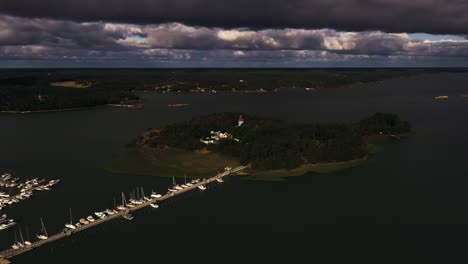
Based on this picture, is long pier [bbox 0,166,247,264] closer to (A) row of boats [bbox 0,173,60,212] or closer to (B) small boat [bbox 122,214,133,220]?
(B) small boat [bbox 122,214,133,220]

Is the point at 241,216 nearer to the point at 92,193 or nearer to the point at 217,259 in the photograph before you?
the point at 217,259

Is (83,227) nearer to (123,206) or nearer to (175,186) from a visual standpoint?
(123,206)

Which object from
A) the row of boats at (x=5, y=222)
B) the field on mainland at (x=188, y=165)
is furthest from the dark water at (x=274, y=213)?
the field on mainland at (x=188, y=165)

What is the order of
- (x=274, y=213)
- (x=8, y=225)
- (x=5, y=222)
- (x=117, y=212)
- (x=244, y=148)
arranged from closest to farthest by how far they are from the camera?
(x=8, y=225)
(x=5, y=222)
(x=117, y=212)
(x=274, y=213)
(x=244, y=148)

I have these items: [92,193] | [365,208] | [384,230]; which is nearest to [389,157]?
[365,208]

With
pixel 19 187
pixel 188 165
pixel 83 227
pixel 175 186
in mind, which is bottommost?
pixel 83 227

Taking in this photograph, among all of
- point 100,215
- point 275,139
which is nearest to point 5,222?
point 100,215

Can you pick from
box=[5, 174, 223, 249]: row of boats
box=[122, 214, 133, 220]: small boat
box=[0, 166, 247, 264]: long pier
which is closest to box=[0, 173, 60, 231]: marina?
box=[5, 174, 223, 249]: row of boats
